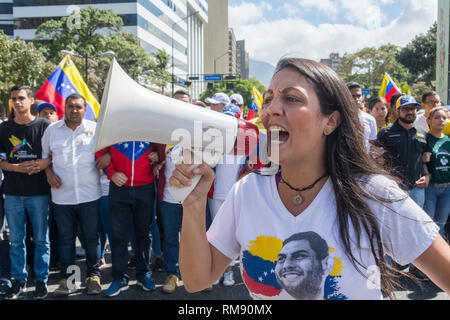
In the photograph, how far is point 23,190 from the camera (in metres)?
4.12

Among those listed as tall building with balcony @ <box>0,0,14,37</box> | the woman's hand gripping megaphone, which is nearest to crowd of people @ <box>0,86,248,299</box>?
the woman's hand gripping megaphone

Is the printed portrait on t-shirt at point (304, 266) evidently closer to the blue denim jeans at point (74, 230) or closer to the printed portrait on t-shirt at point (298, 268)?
the printed portrait on t-shirt at point (298, 268)

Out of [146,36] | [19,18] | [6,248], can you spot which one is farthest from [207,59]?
[6,248]

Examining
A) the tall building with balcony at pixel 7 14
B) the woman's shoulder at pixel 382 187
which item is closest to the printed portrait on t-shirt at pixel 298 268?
the woman's shoulder at pixel 382 187

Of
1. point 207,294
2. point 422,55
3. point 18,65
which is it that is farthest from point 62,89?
point 422,55

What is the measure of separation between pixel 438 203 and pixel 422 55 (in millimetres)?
33796

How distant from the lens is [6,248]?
5.69 meters

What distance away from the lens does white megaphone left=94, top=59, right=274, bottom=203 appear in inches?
57.8

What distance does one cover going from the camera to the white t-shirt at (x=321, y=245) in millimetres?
1327

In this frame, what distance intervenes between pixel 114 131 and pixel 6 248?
17.0 ft

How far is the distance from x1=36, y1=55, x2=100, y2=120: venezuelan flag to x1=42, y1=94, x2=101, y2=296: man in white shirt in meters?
1.89

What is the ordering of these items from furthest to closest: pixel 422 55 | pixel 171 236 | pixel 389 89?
pixel 422 55
pixel 389 89
pixel 171 236

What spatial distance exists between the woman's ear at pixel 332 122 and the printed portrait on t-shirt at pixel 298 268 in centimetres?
41

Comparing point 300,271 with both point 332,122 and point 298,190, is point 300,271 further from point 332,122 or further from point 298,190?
point 332,122
